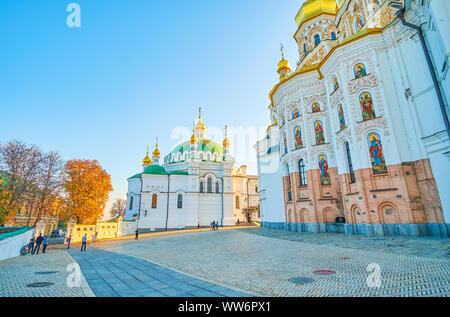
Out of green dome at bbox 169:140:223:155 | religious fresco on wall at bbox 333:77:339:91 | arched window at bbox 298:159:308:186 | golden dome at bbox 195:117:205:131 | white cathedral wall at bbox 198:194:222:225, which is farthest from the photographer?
golden dome at bbox 195:117:205:131

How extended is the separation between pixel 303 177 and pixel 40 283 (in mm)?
19911

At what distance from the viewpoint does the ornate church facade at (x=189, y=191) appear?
127 ft

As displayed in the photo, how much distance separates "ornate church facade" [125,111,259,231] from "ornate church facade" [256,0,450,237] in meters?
20.6

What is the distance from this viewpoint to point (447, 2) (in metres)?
10.2

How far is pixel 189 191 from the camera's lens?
40.1 metres

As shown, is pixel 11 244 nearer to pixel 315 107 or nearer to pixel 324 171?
pixel 324 171

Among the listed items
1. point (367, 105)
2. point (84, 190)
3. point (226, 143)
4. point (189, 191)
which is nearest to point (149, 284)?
point (367, 105)

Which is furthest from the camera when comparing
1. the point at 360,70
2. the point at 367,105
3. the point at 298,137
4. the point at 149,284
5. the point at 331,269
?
the point at 298,137

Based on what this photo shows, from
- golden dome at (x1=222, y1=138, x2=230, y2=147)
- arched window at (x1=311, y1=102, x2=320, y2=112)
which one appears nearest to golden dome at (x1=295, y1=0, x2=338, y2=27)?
A: arched window at (x1=311, y1=102, x2=320, y2=112)

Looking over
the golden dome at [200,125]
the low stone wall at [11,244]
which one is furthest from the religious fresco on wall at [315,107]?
the golden dome at [200,125]

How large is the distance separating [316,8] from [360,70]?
47.7 ft

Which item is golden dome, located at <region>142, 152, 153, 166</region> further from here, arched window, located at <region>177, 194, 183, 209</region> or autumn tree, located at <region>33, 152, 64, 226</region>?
autumn tree, located at <region>33, 152, 64, 226</region>

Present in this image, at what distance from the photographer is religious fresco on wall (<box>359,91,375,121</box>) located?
623 inches

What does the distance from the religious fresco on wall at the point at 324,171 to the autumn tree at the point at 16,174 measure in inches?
1096
